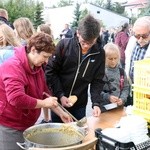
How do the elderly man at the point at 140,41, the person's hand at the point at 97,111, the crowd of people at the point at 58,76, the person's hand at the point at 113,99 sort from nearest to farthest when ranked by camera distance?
the crowd of people at the point at 58,76
the person's hand at the point at 97,111
the person's hand at the point at 113,99
the elderly man at the point at 140,41

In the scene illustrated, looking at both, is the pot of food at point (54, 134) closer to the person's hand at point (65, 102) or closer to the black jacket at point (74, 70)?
the person's hand at point (65, 102)

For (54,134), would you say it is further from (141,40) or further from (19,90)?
(141,40)

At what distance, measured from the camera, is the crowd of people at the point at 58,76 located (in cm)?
182

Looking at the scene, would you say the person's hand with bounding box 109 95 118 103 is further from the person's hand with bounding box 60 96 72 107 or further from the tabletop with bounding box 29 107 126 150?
the person's hand with bounding box 60 96 72 107

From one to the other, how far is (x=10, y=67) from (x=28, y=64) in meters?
0.11

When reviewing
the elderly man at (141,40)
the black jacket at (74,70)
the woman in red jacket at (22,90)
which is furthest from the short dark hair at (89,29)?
the elderly man at (141,40)

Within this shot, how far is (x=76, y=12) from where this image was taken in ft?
92.1

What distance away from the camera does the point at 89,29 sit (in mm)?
2107

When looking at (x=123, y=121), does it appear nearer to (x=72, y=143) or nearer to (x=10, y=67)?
(x=72, y=143)

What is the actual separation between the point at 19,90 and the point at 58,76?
742mm

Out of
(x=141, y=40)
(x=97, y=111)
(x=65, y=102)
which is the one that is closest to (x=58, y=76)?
(x=65, y=102)

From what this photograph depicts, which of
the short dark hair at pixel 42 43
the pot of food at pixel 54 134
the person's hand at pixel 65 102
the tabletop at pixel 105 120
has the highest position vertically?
the short dark hair at pixel 42 43

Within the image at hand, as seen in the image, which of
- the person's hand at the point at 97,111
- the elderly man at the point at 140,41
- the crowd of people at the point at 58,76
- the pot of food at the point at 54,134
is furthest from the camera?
the elderly man at the point at 140,41

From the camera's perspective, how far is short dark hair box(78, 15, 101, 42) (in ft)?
6.91
